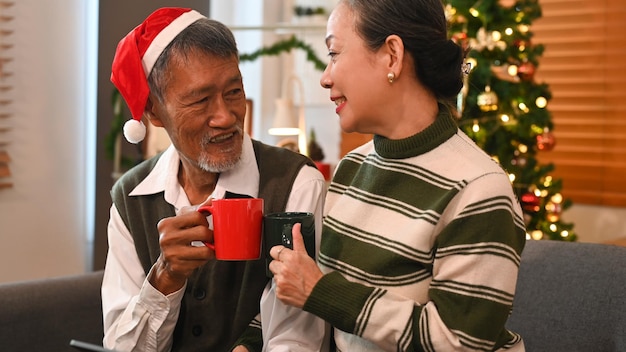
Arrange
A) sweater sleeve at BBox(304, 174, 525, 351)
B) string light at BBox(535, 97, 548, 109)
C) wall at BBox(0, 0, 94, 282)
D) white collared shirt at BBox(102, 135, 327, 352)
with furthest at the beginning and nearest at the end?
string light at BBox(535, 97, 548, 109) < wall at BBox(0, 0, 94, 282) < white collared shirt at BBox(102, 135, 327, 352) < sweater sleeve at BBox(304, 174, 525, 351)

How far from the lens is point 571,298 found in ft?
5.57

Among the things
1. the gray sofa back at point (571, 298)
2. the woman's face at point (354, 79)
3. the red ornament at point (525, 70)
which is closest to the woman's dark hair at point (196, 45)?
the woman's face at point (354, 79)

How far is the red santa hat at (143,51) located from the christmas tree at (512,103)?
2133mm

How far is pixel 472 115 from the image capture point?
3.72 m

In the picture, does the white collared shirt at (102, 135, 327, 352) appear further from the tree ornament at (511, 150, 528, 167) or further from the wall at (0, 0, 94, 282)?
the tree ornament at (511, 150, 528, 167)

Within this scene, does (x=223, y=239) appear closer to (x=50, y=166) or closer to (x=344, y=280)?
(x=344, y=280)

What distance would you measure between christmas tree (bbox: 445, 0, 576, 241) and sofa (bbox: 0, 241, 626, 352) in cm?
191

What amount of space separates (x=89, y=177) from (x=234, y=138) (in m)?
2.19

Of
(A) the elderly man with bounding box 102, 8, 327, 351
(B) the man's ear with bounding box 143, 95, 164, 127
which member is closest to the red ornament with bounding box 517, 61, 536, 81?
(A) the elderly man with bounding box 102, 8, 327, 351

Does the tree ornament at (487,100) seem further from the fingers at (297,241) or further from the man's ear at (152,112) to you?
the fingers at (297,241)

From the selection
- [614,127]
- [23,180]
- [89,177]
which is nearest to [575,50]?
[614,127]

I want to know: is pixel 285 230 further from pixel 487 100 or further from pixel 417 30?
pixel 487 100

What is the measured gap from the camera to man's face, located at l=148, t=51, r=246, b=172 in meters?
1.59

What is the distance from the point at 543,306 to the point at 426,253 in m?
0.53
